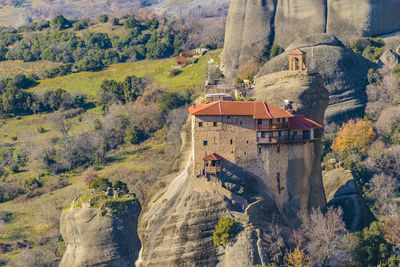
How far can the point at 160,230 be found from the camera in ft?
235

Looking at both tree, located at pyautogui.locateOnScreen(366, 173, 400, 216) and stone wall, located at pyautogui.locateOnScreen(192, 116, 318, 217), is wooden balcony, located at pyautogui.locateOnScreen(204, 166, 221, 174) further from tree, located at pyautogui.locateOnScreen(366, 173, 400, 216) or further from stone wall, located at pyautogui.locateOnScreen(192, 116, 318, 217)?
tree, located at pyautogui.locateOnScreen(366, 173, 400, 216)

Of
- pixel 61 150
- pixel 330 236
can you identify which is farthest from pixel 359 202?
pixel 61 150

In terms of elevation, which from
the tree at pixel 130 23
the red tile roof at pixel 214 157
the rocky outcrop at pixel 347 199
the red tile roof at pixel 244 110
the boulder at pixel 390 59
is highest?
the red tile roof at pixel 244 110

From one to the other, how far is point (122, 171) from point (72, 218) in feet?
66.7

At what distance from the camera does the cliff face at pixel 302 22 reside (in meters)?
117

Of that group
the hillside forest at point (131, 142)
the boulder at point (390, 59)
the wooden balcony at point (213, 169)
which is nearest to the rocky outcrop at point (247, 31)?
the hillside forest at point (131, 142)

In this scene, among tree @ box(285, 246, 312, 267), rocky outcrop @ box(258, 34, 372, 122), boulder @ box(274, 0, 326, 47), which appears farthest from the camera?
boulder @ box(274, 0, 326, 47)

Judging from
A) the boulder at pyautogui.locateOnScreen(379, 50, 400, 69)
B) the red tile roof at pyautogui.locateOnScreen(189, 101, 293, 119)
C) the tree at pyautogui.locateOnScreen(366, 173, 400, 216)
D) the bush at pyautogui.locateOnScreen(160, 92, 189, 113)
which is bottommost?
the tree at pyautogui.locateOnScreen(366, 173, 400, 216)

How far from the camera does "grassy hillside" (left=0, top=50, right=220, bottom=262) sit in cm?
9150

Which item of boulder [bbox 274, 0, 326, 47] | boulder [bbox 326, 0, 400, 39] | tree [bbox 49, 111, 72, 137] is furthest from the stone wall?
boulder [bbox 326, 0, 400, 39]

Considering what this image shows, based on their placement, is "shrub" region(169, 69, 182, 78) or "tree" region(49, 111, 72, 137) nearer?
"tree" region(49, 111, 72, 137)

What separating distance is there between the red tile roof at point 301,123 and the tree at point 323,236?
7330 mm

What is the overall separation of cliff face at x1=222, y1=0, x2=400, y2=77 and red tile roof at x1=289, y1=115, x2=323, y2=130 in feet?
141

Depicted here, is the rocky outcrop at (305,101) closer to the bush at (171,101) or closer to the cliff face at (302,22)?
the bush at (171,101)
